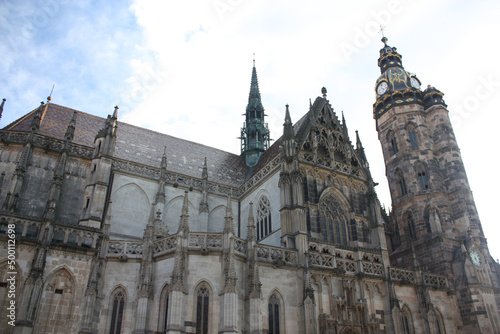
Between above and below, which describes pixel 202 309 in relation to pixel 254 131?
below

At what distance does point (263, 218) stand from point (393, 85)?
65.4 feet

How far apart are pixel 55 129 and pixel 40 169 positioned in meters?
4.01

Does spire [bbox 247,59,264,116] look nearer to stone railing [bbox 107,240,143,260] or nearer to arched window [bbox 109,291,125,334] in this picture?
stone railing [bbox 107,240,143,260]

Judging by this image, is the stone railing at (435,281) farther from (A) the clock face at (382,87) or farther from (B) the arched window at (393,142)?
(A) the clock face at (382,87)

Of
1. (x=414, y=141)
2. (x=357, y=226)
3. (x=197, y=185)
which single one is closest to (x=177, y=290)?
(x=197, y=185)

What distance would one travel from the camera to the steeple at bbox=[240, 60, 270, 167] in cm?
3772

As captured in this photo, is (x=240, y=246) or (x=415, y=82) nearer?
(x=240, y=246)

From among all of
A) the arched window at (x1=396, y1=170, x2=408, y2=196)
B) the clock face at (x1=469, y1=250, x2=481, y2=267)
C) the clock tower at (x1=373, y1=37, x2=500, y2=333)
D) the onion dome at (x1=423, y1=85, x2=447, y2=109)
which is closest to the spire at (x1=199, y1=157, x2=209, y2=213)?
the clock tower at (x1=373, y1=37, x2=500, y2=333)

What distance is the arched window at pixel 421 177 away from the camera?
34.5m

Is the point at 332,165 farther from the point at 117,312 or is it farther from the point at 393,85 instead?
the point at 117,312

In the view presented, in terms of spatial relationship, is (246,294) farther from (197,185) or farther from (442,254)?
(442,254)

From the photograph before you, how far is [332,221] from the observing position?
26.9 m

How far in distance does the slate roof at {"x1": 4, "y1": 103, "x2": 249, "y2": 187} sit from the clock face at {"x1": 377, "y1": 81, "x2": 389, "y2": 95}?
14838 mm

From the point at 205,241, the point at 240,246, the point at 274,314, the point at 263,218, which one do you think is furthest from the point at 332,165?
the point at 205,241
